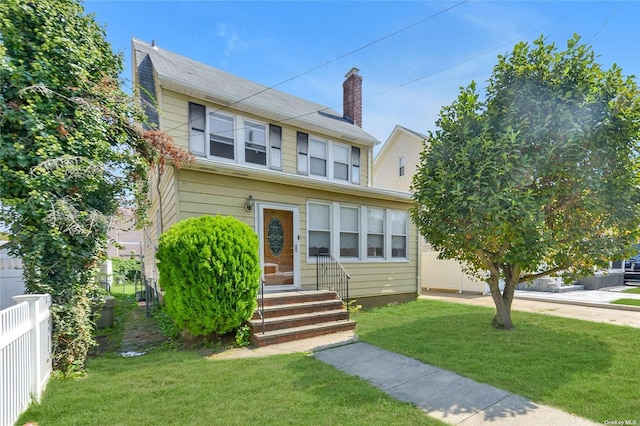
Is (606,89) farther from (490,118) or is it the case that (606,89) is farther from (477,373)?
(477,373)

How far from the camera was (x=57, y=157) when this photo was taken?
156 inches

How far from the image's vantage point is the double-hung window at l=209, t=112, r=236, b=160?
847 centimetres

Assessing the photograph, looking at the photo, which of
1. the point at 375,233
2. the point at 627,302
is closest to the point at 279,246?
the point at 375,233

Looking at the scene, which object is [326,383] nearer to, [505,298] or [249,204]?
[249,204]

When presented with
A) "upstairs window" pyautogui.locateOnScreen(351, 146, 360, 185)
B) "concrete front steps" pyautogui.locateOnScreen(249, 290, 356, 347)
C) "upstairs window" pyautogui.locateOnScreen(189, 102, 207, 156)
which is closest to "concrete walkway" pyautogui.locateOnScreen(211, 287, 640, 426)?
"concrete front steps" pyautogui.locateOnScreen(249, 290, 356, 347)

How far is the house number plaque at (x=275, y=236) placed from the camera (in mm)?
7238

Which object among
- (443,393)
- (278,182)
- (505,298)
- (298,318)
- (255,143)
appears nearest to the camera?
(443,393)

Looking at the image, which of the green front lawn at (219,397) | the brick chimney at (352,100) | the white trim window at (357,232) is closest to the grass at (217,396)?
the green front lawn at (219,397)

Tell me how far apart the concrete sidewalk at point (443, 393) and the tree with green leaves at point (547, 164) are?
2301 mm

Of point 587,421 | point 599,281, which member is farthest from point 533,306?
point 587,421

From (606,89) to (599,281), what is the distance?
10.9 metres

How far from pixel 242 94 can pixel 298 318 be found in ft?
23.0

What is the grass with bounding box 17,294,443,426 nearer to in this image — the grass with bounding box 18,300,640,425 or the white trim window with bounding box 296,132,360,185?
the grass with bounding box 18,300,640,425

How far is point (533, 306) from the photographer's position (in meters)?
8.79
